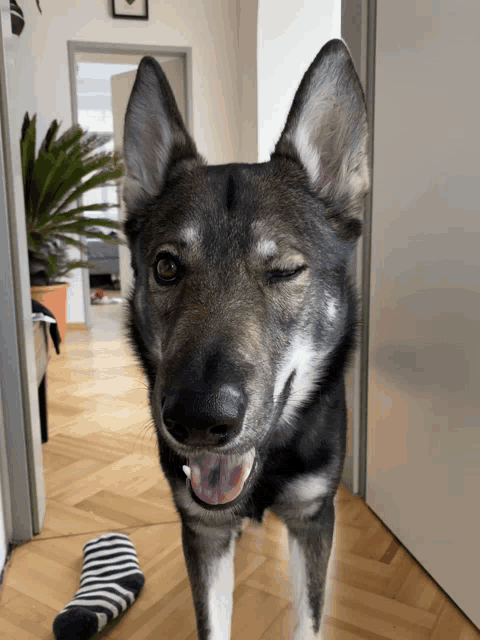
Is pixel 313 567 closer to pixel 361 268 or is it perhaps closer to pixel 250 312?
pixel 250 312

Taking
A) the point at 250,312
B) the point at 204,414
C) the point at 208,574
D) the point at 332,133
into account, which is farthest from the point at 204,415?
the point at 332,133

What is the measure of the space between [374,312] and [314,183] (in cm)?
77

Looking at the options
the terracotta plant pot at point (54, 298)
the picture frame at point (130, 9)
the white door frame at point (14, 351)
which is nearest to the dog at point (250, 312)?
the white door frame at point (14, 351)

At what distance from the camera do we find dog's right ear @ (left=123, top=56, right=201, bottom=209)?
1232 millimetres

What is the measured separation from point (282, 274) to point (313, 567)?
743 millimetres

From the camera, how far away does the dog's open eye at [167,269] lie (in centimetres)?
108

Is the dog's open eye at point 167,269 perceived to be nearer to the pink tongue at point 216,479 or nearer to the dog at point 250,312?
the dog at point 250,312

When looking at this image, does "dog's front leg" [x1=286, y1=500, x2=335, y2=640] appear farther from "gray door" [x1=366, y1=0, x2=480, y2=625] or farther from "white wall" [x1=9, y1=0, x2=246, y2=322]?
"white wall" [x1=9, y1=0, x2=246, y2=322]

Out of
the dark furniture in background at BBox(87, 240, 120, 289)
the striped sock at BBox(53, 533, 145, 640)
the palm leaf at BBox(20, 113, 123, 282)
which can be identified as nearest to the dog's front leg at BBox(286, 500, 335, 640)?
the striped sock at BBox(53, 533, 145, 640)

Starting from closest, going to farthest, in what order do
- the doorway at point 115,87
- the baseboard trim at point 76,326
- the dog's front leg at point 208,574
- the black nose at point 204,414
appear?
1. the black nose at point 204,414
2. the dog's front leg at point 208,574
3. the doorway at point 115,87
4. the baseboard trim at point 76,326

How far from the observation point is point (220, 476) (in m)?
1.04

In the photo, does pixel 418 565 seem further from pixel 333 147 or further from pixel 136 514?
pixel 333 147

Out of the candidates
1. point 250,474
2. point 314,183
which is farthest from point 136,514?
point 314,183

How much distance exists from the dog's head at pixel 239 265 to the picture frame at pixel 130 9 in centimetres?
477
